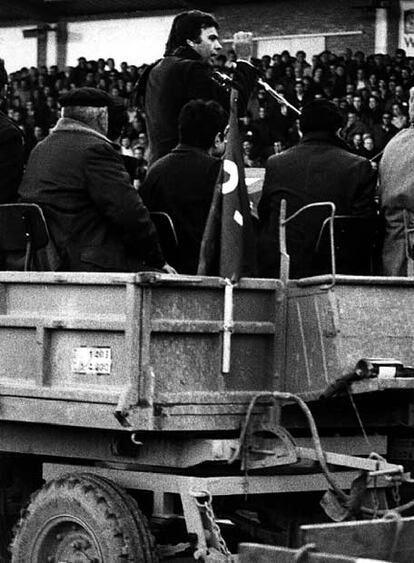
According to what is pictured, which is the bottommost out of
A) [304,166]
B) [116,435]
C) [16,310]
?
[116,435]

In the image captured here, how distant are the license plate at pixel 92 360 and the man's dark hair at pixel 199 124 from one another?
174 cm

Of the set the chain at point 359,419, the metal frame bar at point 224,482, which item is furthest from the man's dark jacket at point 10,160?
the chain at point 359,419

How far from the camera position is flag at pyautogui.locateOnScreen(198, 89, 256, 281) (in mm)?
7332

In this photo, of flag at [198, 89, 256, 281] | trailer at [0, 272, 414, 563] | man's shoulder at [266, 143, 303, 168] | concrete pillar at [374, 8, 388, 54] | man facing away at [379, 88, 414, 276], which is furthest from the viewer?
concrete pillar at [374, 8, 388, 54]

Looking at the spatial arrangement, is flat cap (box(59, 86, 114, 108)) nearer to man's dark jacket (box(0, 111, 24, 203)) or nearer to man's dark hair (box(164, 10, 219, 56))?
man's dark jacket (box(0, 111, 24, 203))

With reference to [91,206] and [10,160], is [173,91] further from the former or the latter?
[91,206]

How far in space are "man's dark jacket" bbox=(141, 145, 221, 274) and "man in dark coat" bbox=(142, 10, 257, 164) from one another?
98 centimetres

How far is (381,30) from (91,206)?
2682 centimetres

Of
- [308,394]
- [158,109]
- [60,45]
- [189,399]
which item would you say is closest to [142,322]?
[189,399]

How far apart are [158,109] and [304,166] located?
1.53 meters

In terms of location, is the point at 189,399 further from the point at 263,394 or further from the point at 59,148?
the point at 59,148

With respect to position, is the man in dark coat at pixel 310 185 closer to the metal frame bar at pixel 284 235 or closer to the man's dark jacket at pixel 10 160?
the metal frame bar at pixel 284 235

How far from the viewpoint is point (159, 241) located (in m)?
8.08

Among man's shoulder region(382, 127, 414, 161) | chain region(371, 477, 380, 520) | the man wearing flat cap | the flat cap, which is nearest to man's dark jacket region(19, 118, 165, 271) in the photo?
the man wearing flat cap
